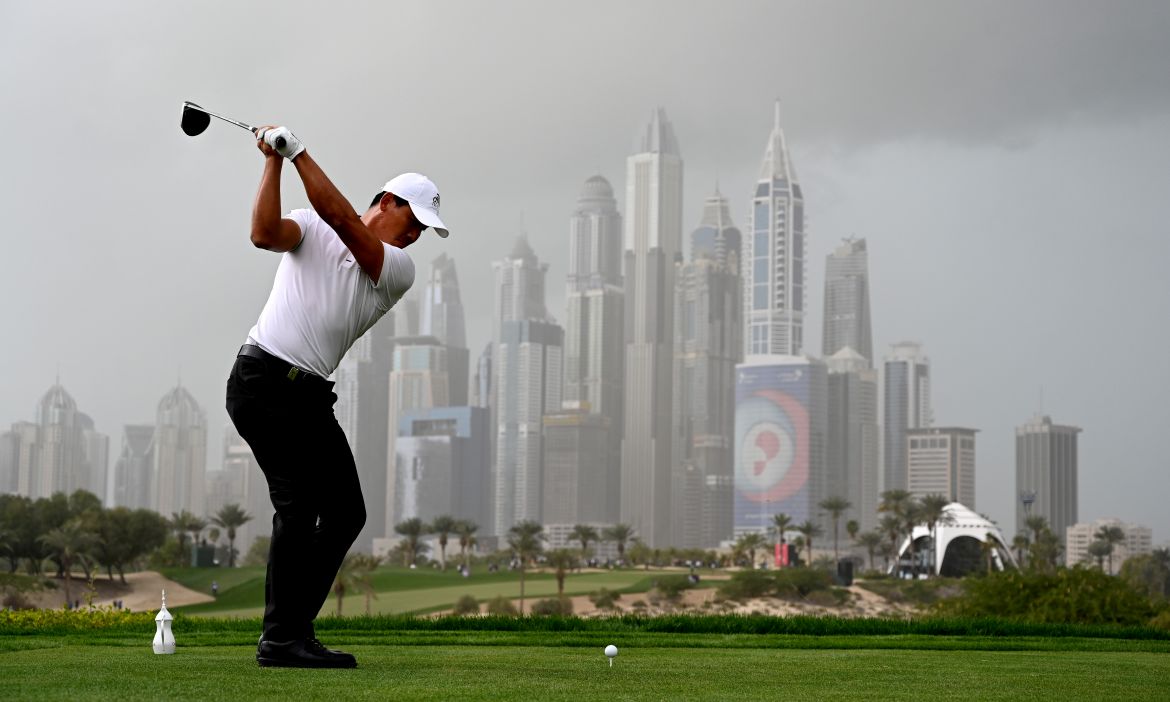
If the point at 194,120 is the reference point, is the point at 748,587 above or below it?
below

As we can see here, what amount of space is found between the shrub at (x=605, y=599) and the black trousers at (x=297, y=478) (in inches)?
3744

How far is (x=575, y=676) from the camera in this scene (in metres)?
5.87

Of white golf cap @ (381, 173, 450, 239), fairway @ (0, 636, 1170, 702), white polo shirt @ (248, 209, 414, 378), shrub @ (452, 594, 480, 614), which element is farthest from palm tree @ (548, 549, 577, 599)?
white polo shirt @ (248, 209, 414, 378)

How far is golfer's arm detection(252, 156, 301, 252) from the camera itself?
5782mm

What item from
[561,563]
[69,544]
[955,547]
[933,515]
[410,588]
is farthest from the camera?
[955,547]

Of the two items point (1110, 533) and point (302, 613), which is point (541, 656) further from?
point (1110, 533)

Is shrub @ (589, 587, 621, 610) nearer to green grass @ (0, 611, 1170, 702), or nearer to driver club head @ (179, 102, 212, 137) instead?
green grass @ (0, 611, 1170, 702)

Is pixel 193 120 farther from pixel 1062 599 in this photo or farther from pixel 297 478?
pixel 1062 599

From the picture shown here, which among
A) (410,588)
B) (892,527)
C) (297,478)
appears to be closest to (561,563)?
(410,588)

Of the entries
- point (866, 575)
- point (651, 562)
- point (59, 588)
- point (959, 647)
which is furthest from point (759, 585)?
point (959, 647)

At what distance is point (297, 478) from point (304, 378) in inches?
16.8

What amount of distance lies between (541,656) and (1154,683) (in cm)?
290

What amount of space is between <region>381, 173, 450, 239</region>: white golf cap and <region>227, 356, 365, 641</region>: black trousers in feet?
2.78

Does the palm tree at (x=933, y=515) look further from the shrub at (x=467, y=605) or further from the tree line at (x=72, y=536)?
the tree line at (x=72, y=536)
